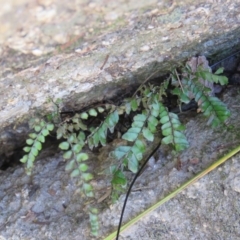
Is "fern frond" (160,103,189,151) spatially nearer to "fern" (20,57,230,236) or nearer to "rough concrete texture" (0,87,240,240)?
"fern" (20,57,230,236)

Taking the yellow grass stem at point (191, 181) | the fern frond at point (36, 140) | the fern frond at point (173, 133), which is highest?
the fern frond at point (36, 140)

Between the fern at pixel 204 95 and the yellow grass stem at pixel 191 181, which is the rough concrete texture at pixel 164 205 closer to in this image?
the yellow grass stem at pixel 191 181

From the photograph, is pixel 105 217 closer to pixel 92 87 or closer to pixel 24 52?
pixel 92 87

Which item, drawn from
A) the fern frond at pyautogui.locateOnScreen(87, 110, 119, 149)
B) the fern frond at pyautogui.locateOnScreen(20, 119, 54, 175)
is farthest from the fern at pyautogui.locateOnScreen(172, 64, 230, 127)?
Result: the fern frond at pyautogui.locateOnScreen(20, 119, 54, 175)

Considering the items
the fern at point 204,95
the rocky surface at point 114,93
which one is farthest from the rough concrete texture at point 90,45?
the fern at point 204,95

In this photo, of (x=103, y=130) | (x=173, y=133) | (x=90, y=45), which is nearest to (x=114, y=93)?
(x=103, y=130)
